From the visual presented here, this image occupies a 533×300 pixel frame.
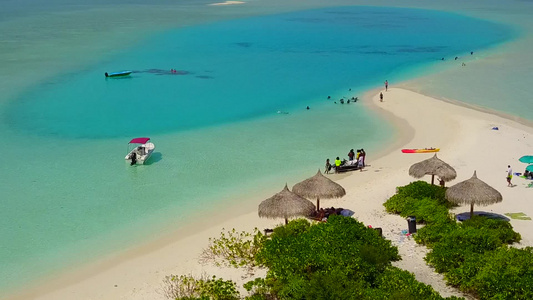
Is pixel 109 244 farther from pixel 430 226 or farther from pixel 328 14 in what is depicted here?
pixel 328 14

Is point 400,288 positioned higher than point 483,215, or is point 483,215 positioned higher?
point 400,288

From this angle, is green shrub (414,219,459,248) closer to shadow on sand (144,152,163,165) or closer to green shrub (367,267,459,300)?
green shrub (367,267,459,300)

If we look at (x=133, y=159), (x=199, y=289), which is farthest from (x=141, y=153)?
(x=199, y=289)

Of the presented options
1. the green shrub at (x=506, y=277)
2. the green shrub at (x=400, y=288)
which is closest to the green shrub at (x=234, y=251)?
the green shrub at (x=400, y=288)

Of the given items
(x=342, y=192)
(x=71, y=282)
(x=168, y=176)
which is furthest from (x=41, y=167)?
(x=342, y=192)

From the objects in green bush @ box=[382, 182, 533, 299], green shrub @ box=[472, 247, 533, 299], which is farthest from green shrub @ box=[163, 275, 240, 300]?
green shrub @ box=[472, 247, 533, 299]

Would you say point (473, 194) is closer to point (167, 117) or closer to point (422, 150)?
point (422, 150)

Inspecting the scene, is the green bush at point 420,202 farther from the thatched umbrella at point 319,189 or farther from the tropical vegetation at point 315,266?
the tropical vegetation at point 315,266
